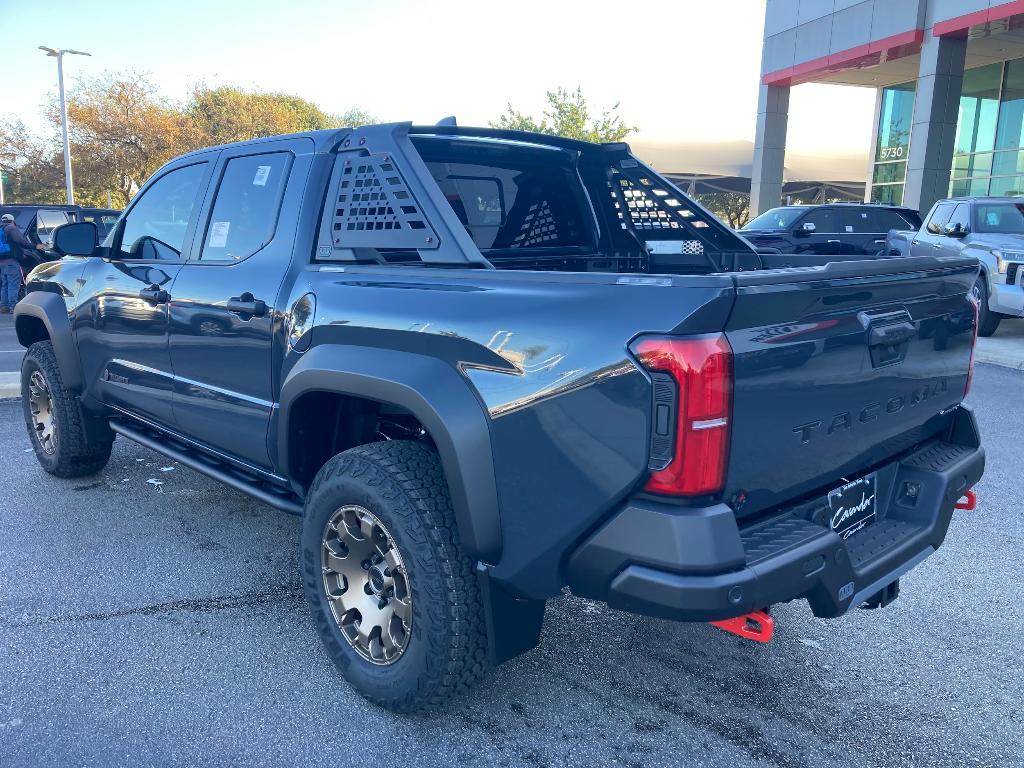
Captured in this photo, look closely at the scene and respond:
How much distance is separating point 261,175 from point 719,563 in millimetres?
2554

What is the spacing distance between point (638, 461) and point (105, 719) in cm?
199

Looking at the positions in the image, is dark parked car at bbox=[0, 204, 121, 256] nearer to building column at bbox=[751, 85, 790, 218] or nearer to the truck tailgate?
the truck tailgate

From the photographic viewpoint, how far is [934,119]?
18594 millimetres

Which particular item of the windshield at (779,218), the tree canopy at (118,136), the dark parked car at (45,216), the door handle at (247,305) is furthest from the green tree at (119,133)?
the door handle at (247,305)

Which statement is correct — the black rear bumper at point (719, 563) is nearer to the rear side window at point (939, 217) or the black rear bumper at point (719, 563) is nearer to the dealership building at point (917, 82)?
the rear side window at point (939, 217)

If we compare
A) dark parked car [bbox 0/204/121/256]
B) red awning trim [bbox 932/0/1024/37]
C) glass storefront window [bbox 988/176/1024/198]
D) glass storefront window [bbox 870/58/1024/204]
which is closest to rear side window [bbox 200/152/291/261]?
dark parked car [bbox 0/204/121/256]

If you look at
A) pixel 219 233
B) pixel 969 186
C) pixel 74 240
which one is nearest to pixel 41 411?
pixel 74 240

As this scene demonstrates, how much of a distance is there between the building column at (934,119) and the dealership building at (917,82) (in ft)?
0.08

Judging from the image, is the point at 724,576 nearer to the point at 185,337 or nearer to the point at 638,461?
the point at 638,461

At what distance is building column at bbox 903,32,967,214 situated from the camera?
18.3 metres

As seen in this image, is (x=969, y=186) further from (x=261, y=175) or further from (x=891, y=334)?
(x=261, y=175)

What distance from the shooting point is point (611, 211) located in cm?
409

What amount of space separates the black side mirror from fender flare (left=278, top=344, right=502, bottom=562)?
96.7 inches

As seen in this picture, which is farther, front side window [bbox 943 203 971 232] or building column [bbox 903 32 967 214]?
building column [bbox 903 32 967 214]
